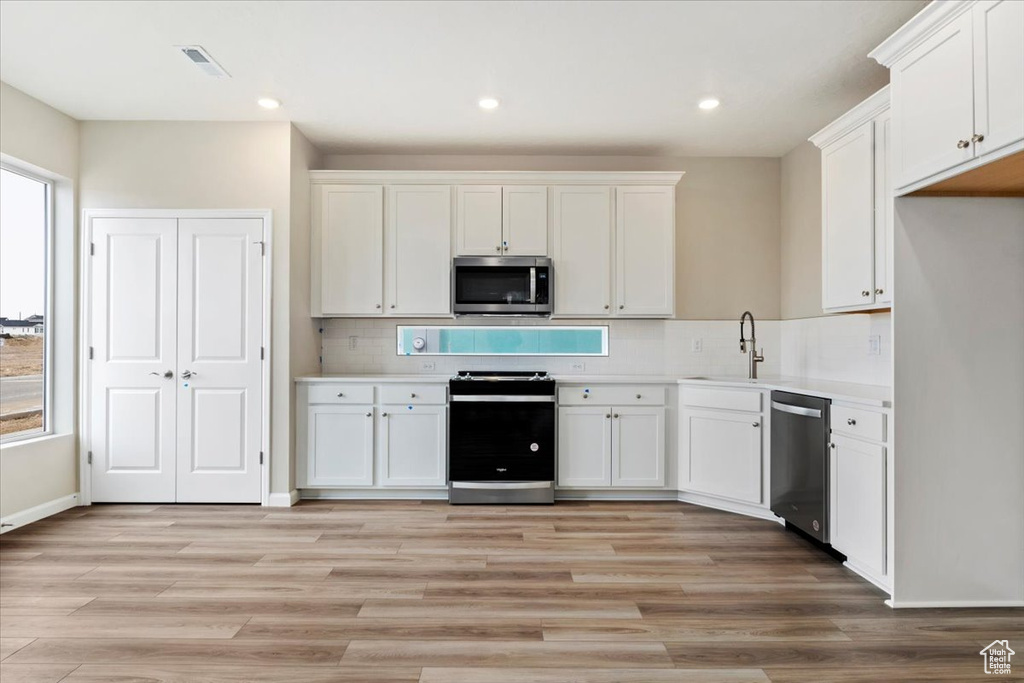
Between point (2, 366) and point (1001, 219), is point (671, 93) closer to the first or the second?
point (1001, 219)

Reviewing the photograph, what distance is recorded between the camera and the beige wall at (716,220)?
5.02 meters

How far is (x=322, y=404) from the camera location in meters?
4.44

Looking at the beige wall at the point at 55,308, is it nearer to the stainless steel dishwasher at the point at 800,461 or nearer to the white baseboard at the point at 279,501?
the white baseboard at the point at 279,501

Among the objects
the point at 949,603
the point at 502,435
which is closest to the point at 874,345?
the point at 949,603

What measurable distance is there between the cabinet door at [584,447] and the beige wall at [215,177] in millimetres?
2006

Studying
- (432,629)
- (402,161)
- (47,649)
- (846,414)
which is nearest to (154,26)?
(402,161)

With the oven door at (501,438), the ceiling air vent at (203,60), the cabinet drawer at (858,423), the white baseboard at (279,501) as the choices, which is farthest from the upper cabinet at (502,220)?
the cabinet drawer at (858,423)

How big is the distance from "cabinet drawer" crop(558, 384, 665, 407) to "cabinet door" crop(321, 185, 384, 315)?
1.62m

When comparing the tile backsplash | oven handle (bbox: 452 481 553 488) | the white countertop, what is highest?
the tile backsplash

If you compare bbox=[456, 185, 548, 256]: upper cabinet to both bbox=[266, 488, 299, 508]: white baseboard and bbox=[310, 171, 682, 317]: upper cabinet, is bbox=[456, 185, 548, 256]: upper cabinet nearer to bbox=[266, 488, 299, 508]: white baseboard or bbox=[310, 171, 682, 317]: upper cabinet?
bbox=[310, 171, 682, 317]: upper cabinet

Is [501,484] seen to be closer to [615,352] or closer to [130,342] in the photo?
[615,352]

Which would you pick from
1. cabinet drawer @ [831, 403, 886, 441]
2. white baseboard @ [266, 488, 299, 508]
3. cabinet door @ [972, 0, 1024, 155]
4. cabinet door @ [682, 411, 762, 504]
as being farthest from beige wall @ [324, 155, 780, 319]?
cabinet door @ [972, 0, 1024, 155]

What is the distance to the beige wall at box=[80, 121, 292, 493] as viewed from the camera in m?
4.30

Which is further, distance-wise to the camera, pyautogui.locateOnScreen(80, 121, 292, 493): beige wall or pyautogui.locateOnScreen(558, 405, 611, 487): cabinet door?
pyautogui.locateOnScreen(558, 405, 611, 487): cabinet door
